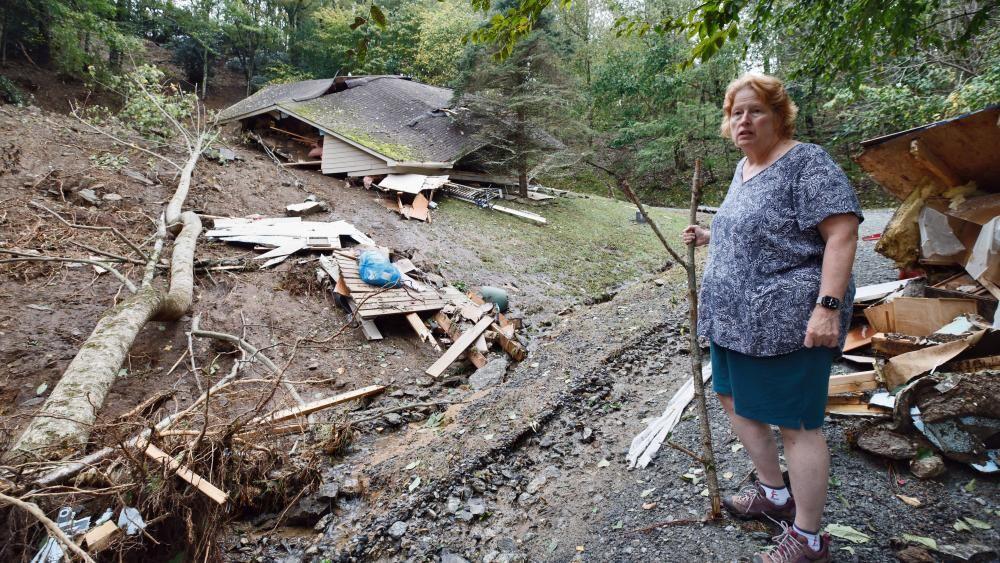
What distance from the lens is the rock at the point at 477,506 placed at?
3148 millimetres

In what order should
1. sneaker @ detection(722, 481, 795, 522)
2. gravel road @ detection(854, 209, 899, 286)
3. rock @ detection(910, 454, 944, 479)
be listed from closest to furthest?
1. sneaker @ detection(722, 481, 795, 522)
2. rock @ detection(910, 454, 944, 479)
3. gravel road @ detection(854, 209, 899, 286)

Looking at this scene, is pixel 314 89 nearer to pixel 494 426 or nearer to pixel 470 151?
pixel 470 151

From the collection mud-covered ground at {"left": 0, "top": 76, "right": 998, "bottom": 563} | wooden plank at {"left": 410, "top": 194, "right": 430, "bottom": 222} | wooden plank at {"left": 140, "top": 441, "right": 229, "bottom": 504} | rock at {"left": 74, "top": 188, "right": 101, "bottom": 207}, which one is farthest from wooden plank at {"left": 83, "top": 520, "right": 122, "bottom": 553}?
wooden plank at {"left": 410, "top": 194, "right": 430, "bottom": 222}

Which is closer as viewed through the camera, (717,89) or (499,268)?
(499,268)

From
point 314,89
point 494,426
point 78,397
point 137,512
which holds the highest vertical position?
point 314,89

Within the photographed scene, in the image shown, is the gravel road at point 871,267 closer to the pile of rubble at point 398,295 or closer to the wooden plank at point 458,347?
the pile of rubble at point 398,295

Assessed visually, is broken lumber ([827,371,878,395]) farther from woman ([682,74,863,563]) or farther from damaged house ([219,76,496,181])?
damaged house ([219,76,496,181])

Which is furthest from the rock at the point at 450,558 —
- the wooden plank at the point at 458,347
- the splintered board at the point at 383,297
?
the splintered board at the point at 383,297

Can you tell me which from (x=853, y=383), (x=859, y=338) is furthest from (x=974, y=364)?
(x=859, y=338)

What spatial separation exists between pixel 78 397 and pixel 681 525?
417 centimetres

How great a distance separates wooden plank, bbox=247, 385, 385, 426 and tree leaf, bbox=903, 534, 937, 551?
12.2ft

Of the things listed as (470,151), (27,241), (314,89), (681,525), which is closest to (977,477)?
(681,525)

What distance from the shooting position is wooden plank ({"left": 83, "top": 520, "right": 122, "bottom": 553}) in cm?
248

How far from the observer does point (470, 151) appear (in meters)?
14.3
